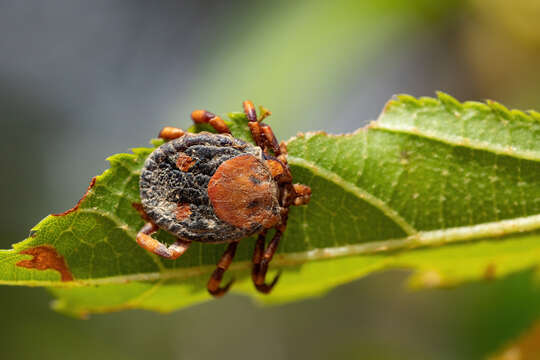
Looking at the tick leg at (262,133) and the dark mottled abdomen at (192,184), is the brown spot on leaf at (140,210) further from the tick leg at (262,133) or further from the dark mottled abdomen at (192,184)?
the tick leg at (262,133)

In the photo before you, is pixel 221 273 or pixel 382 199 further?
pixel 221 273

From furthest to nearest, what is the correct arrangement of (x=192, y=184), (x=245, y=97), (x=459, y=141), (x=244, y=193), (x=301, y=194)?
(x=245, y=97)
(x=244, y=193)
(x=192, y=184)
(x=301, y=194)
(x=459, y=141)

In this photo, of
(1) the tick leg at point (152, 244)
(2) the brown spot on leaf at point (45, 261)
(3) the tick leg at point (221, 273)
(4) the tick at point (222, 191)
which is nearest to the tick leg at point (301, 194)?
(4) the tick at point (222, 191)

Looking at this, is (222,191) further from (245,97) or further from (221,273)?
(245,97)

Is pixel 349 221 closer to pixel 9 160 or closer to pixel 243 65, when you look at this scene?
pixel 243 65

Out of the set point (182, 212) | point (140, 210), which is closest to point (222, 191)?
point (182, 212)

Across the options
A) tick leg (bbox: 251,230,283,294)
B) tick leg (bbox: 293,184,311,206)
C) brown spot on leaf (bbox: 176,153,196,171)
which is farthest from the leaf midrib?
brown spot on leaf (bbox: 176,153,196,171)

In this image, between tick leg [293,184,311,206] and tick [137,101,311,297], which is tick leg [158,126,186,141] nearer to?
tick [137,101,311,297]
